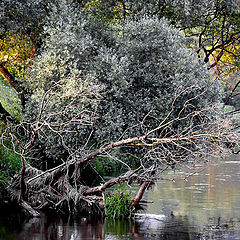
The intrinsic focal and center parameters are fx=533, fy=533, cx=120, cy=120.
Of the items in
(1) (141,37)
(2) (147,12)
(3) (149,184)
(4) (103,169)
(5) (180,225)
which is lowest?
(5) (180,225)

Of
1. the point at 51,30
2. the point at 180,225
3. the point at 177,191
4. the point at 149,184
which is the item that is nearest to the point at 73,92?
the point at 51,30

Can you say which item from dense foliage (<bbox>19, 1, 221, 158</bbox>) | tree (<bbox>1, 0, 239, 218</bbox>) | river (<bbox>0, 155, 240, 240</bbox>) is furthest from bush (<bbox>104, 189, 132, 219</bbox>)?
dense foliage (<bbox>19, 1, 221, 158</bbox>)

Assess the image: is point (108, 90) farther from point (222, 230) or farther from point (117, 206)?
point (222, 230)

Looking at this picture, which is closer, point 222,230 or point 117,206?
point 222,230

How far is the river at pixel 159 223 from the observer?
563 inches

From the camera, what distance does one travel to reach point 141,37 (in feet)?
63.0

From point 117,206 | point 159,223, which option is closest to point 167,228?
point 159,223

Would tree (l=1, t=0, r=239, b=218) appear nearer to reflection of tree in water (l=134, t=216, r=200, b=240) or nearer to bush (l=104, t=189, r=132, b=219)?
bush (l=104, t=189, r=132, b=219)

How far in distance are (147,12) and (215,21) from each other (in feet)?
16.8

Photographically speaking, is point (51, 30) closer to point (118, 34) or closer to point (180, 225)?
point (118, 34)

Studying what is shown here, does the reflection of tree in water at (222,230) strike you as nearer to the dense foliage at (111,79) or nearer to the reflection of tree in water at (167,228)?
the reflection of tree in water at (167,228)

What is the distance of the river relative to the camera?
1431 centimetres

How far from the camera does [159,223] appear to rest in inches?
619

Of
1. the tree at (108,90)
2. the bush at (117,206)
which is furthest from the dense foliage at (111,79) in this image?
the bush at (117,206)
